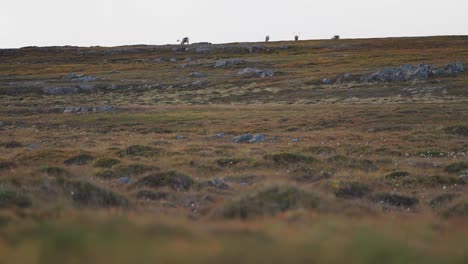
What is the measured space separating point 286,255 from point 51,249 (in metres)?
3.28

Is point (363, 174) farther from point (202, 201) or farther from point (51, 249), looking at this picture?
point (51, 249)

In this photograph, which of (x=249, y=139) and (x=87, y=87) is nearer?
(x=249, y=139)

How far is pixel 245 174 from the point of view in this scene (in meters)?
19.4

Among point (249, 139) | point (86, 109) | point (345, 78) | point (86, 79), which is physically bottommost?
point (86, 109)

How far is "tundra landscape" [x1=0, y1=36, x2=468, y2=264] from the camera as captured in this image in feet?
22.4

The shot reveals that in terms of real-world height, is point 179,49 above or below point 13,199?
above

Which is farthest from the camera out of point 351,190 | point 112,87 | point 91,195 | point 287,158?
point 112,87

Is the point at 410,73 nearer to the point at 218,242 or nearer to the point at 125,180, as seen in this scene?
the point at 125,180

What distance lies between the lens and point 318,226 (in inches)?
320

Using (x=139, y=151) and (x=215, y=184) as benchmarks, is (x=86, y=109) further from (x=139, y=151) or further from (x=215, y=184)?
(x=215, y=184)

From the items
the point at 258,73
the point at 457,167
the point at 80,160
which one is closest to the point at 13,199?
the point at 80,160

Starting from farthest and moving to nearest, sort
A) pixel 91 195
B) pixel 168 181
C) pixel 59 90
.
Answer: pixel 59 90 → pixel 168 181 → pixel 91 195

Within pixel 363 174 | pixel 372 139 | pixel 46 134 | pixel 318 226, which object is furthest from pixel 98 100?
pixel 318 226

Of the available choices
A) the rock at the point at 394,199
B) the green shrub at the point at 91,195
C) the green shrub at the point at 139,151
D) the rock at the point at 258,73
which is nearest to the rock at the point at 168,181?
the green shrub at the point at 91,195
